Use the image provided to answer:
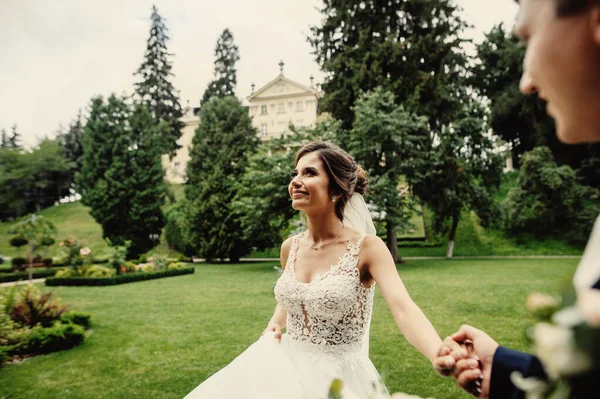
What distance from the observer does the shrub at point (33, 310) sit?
9023mm

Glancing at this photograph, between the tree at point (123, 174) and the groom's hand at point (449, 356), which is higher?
the tree at point (123, 174)

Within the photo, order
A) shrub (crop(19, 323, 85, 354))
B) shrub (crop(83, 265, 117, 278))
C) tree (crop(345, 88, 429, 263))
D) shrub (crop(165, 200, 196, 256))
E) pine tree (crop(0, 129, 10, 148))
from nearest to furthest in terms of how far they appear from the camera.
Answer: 1. shrub (crop(19, 323, 85, 354))
2. shrub (crop(83, 265, 117, 278))
3. tree (crop(345, 88, 429, 263))
4. shrub (crop(165, 200, 196, 256))
5. pine tree (crop(0, 129, 10, 148))

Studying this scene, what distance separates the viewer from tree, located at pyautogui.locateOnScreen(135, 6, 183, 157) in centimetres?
5019

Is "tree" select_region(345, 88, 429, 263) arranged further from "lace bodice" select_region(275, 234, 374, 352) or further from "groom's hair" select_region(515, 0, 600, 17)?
"groom's hair" select_region(515, 0, 600, 17)

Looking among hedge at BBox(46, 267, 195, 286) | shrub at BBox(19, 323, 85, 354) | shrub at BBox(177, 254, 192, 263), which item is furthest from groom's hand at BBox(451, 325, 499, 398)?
shrub at BBox(177, 254, 192, 263)

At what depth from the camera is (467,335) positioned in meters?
1.44

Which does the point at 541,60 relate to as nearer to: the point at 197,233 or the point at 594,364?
the point at 594,364

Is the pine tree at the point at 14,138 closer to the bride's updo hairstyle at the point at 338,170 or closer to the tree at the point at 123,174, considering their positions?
the tree at the point at 123,174

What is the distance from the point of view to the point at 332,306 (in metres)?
2.84

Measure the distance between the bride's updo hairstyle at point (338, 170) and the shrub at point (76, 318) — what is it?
8443 millimetres

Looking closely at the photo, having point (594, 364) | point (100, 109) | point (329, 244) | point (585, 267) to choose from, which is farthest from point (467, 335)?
point (100, 109)

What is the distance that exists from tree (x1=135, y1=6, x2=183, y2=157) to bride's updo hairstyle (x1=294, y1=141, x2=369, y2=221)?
48.9 m

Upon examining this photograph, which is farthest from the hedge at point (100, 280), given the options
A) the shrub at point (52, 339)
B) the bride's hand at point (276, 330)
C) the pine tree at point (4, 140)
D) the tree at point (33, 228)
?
the pine tree at point (4, 140)

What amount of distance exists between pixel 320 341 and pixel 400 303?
2.75 feet
